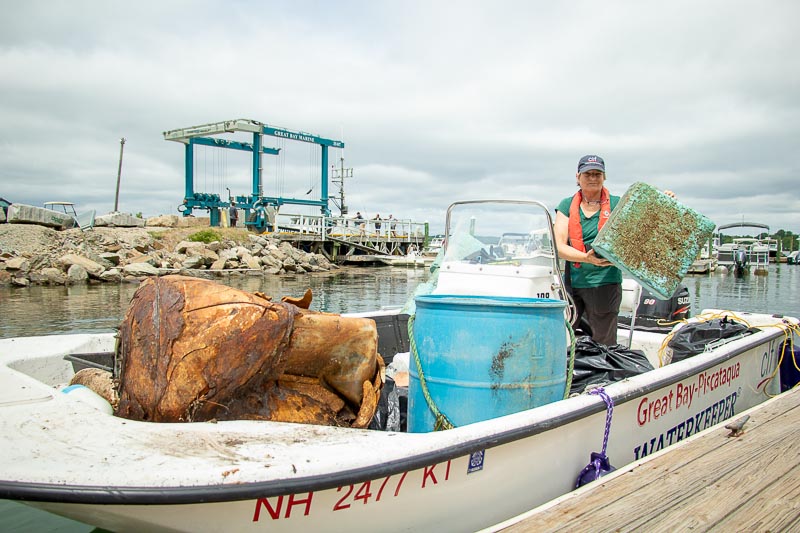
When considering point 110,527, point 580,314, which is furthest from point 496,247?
point 110,527

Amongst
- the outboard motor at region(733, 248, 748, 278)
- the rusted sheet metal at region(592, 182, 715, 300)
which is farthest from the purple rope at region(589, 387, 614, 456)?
the outboard motor at region(733, 248, 748, 278)

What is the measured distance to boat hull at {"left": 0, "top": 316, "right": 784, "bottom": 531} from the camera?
1.95 m

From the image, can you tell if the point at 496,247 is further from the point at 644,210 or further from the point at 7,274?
the point at 7,274

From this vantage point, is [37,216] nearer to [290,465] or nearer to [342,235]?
[342,235]

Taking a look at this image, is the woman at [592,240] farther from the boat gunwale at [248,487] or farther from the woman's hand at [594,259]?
the boat gunwale at [248,487]

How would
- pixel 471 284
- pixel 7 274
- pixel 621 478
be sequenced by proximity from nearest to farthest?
pixel 621 478, pixel 471 284, pixel 7 274

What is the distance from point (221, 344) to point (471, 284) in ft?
5.87

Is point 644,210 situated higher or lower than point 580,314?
higher

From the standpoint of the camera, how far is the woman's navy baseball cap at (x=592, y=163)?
4.20 metres

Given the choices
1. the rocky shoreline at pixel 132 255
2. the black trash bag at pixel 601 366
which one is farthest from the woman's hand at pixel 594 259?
the rocky shoreline at pixel 132 255

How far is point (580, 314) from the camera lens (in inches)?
182

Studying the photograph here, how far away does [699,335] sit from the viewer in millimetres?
4816

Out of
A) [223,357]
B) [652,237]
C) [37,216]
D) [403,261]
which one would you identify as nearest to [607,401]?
[652,237]

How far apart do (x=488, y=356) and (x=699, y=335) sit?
3017 millimetres
